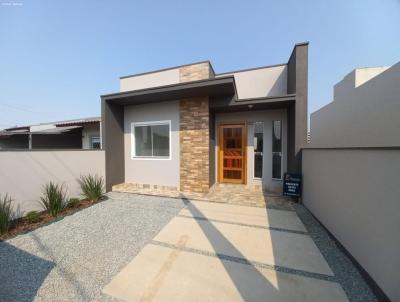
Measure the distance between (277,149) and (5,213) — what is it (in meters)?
6.96

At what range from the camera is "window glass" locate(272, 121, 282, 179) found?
5520 mm

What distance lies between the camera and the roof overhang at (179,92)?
4350 millimetres

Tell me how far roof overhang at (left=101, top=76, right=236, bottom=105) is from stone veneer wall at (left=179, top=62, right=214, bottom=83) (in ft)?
4.76

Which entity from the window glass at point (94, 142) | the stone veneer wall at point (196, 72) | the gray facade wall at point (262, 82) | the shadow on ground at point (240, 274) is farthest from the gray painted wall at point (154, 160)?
the window glass at point (94, 142)

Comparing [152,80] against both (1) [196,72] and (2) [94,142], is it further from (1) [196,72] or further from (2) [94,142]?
(2) [94,142]

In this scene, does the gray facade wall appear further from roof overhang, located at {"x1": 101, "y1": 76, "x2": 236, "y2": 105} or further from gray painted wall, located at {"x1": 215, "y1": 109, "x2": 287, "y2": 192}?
roof overhang, located at {"x1": 101, "y1": 76, "x2": 236, "y2": 105}

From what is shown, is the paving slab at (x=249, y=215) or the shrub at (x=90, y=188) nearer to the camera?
the paving slab at (x=249, y=215)

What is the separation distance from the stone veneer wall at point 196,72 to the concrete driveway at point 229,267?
5.17m

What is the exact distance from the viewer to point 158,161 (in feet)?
19.0

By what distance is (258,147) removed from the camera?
5.80 metres

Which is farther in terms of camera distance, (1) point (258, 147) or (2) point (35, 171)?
(1) point (258, 147)

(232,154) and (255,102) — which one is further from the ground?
(255,102)

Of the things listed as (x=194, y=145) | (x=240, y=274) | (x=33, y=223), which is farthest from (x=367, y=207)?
(x=33, y=223)

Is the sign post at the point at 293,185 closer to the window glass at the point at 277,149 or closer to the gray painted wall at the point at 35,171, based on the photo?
the window glass at the point at 277,149
